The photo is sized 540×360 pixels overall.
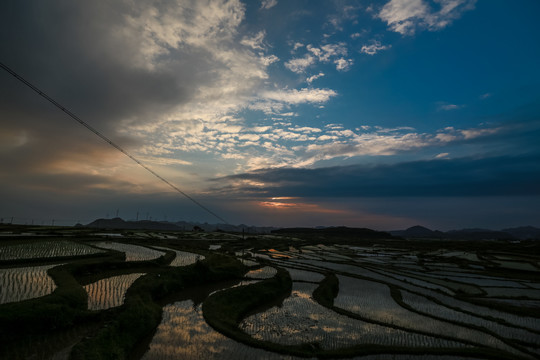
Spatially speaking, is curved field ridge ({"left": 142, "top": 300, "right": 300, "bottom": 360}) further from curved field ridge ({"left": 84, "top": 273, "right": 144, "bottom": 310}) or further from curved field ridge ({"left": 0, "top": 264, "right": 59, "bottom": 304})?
curved field ridge ({"left": 0, "top": 264, "right": 59, "bottom": 304})

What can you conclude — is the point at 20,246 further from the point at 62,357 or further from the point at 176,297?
the point at 62,357

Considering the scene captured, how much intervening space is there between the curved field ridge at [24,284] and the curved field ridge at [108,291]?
210 cm

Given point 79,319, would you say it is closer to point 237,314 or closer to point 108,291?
point 108,291

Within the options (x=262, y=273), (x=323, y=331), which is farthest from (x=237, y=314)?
(x=262, y=273)

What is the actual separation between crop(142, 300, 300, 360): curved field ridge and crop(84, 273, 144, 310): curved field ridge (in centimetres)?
329

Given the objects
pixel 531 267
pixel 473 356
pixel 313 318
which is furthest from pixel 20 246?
pixel 531 267

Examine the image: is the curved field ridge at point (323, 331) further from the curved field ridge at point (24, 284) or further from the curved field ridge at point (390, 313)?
the curved field ridge at point (24, 284)

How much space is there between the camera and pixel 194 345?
36.4 ft

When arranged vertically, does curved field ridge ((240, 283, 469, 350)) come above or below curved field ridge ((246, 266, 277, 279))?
below

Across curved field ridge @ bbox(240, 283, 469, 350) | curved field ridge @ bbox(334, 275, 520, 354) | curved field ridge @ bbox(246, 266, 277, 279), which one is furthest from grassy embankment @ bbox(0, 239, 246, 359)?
curved field ridge @ bbox(334, 275, 520, 354)

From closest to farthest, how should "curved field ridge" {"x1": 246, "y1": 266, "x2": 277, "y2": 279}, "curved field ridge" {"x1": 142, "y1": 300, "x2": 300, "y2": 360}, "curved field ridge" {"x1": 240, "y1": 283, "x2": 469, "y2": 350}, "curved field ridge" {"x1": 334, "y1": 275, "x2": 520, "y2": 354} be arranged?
"curved field ridge" {"x1": 142, "y1": 300, "x2": 300, "y2": 360}
"curved field ridge" {"x1": 240, "y1": 283, "x2": 469, "y2": 350}
"curved field ridge" {"x1": 334, "y1": 275, "x2": 520, "y2": 354}
"curved field ridge" {"x1": 246, "y1": 266, "x2": 277, "y2": 279}

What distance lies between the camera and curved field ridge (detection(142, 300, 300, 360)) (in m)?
10.3

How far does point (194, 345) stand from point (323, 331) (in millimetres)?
6132

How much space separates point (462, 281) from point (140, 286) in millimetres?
29953
